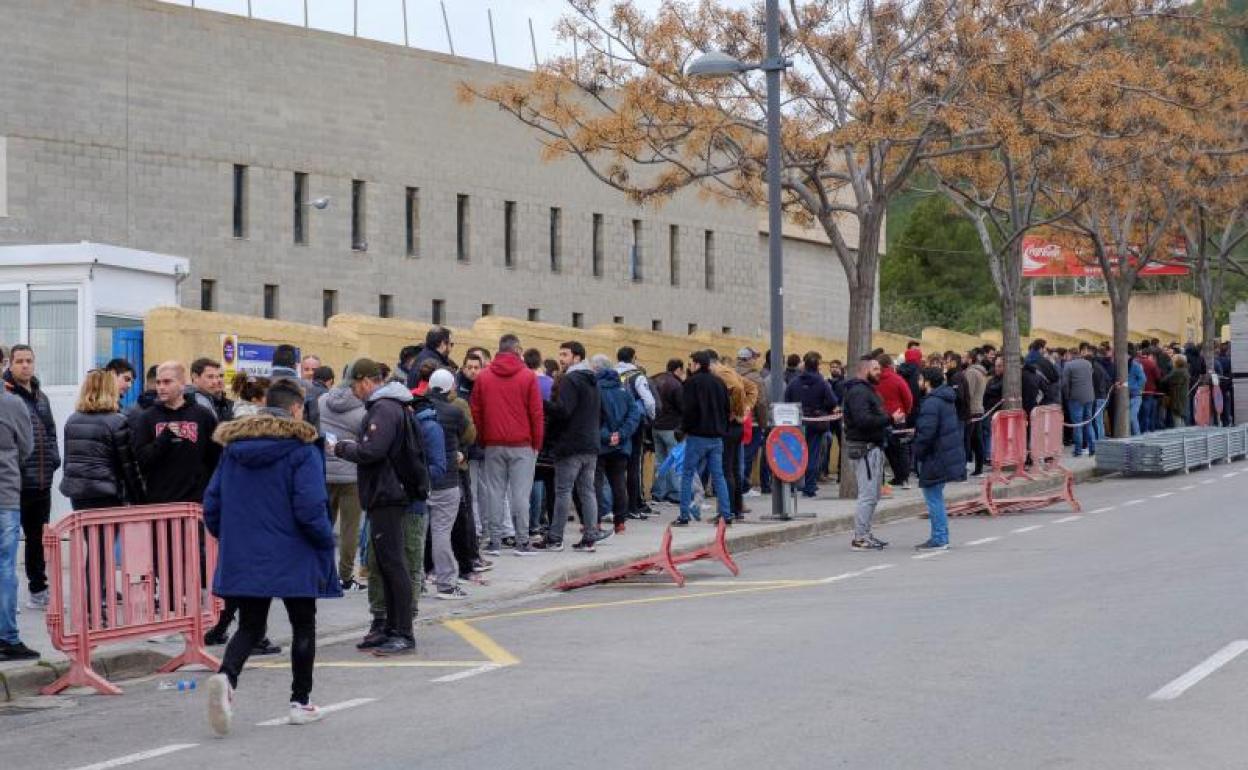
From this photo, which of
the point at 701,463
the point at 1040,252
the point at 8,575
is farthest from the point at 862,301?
the point at 1040,252

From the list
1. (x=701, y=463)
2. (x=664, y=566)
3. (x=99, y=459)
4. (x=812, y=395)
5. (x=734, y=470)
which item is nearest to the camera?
(x=99, y=459)

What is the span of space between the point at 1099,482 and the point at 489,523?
15304 mm

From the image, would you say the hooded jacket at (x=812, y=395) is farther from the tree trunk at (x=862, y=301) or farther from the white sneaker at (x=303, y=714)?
the white sneaker at (x=303, y=714)

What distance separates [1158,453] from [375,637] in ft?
69.5

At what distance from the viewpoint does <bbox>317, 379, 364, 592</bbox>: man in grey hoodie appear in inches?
612

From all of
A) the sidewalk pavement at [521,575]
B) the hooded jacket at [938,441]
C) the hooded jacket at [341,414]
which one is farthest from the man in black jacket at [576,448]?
the hooded jacket at [341,414]

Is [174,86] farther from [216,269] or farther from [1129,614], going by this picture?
[1129,614]

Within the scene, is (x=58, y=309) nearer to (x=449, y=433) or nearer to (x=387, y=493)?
(x=449, y=433)

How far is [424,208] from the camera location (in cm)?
5069

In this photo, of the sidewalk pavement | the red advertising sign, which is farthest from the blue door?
the red advertising sign

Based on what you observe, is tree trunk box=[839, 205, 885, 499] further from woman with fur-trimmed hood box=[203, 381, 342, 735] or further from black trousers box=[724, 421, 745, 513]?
woman with fur-trimmed hood box=[203, 381, 342, 735]

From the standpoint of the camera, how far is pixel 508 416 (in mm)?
18141

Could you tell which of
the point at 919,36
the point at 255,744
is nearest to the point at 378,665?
the point at 255,744

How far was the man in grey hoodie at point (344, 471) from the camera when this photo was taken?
15.5 meters
